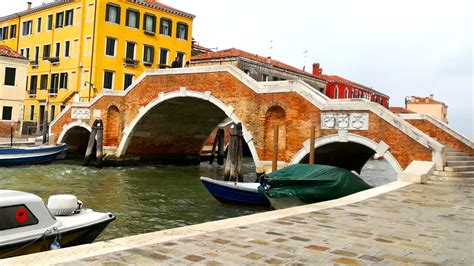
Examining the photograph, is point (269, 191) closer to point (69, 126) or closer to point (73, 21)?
point (69, 126)

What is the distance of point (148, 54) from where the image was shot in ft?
98.5

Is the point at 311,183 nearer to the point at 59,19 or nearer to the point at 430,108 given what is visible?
the point at 59,19

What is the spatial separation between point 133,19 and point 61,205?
80.2 feet

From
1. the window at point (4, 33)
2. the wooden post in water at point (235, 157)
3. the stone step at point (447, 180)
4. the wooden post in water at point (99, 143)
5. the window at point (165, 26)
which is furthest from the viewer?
the window at point (4, 33)

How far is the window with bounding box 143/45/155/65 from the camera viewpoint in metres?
29.8

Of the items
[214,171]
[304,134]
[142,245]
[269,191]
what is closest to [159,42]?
[214,171]

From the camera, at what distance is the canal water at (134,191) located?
9.89 m

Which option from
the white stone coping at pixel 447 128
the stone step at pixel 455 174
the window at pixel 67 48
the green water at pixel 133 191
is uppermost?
the window at pixel 67 48

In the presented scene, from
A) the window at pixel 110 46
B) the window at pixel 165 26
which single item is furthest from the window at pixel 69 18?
the window at pixel 165 26

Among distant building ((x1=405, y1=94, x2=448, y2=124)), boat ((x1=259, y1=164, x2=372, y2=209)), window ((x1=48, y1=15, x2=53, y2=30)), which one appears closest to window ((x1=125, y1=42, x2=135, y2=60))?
window ((x1=48, y1=15, x2=53, y2=30))

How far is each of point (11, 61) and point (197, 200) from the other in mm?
19176

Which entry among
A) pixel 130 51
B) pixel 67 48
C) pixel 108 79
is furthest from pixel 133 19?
pixel 67 48

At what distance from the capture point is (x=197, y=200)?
12.7m

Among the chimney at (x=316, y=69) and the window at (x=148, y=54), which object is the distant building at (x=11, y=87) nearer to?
the window at (x=148, y=54)
